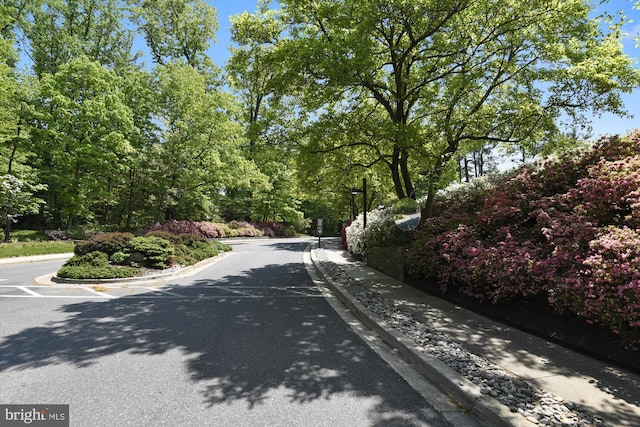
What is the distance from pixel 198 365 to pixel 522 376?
3524 millimetres

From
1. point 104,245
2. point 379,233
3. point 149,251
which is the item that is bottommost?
point 149,251

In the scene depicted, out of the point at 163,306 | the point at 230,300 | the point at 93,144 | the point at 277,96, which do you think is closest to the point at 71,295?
the point at 163,306

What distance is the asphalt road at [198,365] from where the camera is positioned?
113 inches

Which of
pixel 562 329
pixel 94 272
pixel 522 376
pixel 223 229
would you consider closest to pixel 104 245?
pixel 94 272

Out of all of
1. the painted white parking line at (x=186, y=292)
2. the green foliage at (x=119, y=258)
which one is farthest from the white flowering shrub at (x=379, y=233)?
the green foliage at (x=119, y=258)

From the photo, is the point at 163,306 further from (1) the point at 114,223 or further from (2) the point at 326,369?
(1) the point at 114,223

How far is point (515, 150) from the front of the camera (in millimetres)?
11688

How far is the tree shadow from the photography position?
3.25 meters

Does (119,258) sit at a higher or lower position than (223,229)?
lower

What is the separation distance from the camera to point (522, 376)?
3432 mm

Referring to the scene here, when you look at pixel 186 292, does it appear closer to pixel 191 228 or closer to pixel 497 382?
pixel 497 382

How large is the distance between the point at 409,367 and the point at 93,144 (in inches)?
991

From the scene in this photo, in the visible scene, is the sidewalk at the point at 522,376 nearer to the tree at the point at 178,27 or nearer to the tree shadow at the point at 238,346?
the tree shadow at the point at 238,346

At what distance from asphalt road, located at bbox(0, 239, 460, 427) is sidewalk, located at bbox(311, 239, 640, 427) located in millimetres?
423
